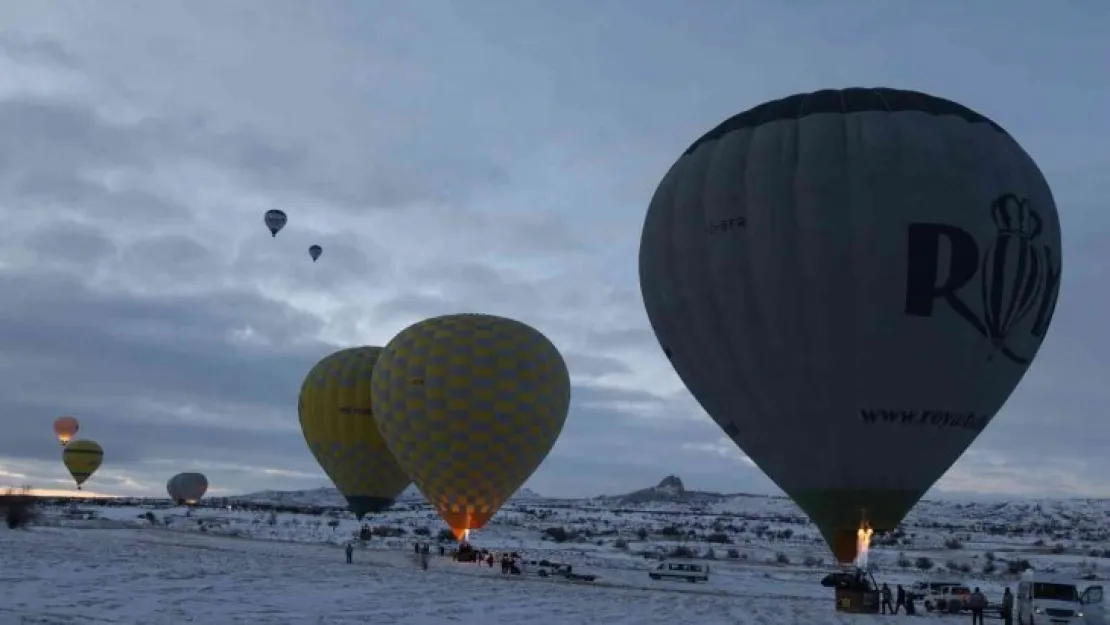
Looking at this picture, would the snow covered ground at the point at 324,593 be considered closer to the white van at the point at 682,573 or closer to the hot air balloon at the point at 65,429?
the white van at the point at 682,573

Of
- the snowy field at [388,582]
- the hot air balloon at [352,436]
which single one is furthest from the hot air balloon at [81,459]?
the hot air balloon at [352,436]

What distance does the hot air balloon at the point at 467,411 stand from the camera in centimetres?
3519

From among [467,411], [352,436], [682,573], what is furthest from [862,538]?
[352,436]

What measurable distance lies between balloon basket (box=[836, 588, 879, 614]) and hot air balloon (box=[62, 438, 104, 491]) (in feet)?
232

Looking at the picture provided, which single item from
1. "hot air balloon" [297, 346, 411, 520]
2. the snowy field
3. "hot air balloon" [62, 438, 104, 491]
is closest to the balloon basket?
the snowy field

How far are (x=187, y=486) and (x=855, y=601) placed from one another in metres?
86.1

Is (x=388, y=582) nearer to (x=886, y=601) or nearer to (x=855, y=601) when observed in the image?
(x=855, y=601)

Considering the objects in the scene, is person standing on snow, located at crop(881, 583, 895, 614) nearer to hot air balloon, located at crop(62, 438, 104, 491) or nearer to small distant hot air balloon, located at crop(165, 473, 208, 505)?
hot air balloon, located at crop(62, 438, 104, 491)

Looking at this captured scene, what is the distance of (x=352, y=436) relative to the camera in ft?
137

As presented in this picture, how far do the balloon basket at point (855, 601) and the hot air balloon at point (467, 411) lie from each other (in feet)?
48.8

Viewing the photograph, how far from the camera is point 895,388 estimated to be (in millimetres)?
19125

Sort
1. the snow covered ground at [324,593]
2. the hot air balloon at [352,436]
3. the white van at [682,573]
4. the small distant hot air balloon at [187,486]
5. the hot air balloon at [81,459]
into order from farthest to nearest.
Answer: the small distant hot air balloon at [187,486], the hot air balloon at [81,459], the hot air balloon at [352,436], the white van at [682,573], the snow covered ground at [324,593]

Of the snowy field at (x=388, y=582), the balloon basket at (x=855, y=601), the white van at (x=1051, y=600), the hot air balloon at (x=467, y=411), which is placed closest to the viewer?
the snowy field at (x=388, y=582)

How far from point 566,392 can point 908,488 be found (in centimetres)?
2031
